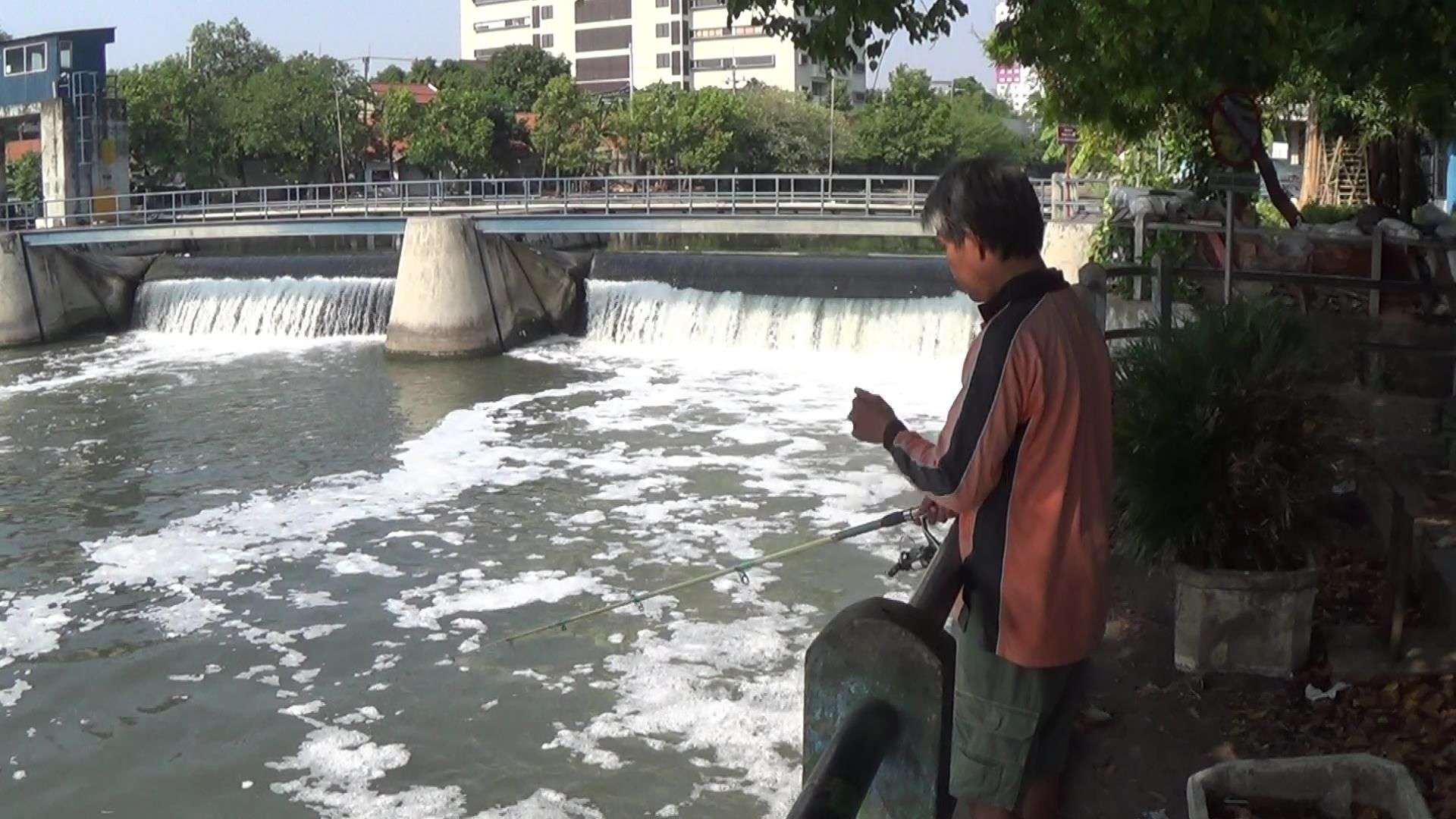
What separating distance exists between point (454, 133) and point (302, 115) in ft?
21.0

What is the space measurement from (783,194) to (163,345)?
1259 cm

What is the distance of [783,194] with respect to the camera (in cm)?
2847

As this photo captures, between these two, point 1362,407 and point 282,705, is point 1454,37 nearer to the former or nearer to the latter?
point 1362,407

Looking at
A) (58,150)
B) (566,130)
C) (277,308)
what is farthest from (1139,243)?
(566,130)

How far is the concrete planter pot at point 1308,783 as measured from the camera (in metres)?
3.55

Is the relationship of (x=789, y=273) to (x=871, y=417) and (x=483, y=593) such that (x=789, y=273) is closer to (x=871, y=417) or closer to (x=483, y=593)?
(x=483, y=593)

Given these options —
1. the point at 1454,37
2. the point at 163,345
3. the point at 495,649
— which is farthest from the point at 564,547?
the point at 163,345

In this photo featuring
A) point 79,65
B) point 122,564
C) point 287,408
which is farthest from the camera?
point 79,65

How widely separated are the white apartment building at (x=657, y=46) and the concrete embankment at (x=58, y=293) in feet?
163

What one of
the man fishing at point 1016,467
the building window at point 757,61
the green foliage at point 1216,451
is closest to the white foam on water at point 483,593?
the green foliage at point 1216,451

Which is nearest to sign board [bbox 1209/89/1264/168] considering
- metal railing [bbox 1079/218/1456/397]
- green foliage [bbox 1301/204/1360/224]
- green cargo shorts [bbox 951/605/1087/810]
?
metal railing [bbox 1079/218/1456/397]

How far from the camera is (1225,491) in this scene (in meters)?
5.06

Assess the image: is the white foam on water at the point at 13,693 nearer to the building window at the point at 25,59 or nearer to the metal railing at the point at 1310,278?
the metal railing at the point at 1310,278

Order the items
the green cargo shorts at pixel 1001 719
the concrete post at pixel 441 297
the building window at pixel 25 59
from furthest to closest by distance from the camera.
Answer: the building window at pixel 25 59 < the concrete post at pixel 441 297 < the green cargo shorts at pixel 1001 719
